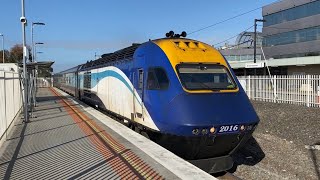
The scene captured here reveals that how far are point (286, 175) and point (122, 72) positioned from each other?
233 inches

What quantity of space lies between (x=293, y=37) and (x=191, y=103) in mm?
56612

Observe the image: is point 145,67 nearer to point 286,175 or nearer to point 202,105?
Answer: point 202,105

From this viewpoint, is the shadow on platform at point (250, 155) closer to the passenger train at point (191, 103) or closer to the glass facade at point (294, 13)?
the passenger train at point (191, 103)

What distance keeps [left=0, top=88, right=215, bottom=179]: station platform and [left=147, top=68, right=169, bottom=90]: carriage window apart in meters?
1.32

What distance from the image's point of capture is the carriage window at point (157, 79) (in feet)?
31.0

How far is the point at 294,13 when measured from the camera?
59938 mm

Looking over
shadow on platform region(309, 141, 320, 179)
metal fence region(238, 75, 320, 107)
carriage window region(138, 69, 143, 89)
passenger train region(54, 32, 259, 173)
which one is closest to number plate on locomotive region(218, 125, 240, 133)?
passenger train region(54, 32, 259, 173)

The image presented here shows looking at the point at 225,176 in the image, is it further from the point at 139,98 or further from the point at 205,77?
the point at 139,98

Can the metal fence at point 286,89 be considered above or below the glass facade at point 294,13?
below

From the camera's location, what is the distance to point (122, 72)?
42.9 ft

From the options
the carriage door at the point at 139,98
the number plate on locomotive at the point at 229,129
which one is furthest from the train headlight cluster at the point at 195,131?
the carriage door at the point at 139,98

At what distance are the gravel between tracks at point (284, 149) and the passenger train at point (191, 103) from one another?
1881mm

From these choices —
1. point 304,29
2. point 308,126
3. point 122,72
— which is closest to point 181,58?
point 122,72

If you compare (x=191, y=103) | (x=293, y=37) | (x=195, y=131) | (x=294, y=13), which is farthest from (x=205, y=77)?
(x=293, y=37)
